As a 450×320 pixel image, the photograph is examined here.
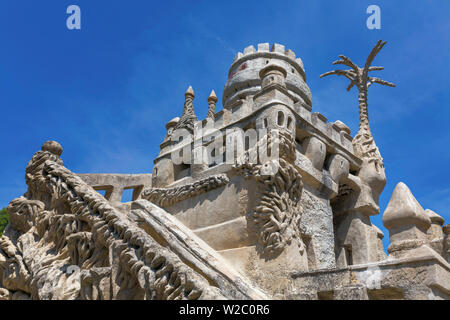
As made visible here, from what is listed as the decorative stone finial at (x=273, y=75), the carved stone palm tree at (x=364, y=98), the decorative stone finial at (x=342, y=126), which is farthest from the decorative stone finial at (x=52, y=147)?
the carved stone palm tree at (x=364, y=98)

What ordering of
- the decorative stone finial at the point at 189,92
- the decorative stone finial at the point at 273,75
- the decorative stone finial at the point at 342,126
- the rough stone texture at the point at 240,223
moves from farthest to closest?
the decorative stone finial at the point at 189,92 < the decorative stone finial at the point at 342,126 < the decorative stone finial at the point at 273,75 < the rough stone texture at the point at 240,223

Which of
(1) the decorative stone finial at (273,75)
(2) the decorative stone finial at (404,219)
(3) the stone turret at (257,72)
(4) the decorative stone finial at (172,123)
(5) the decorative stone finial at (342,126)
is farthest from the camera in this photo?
(3) the stone turret at (257,72)

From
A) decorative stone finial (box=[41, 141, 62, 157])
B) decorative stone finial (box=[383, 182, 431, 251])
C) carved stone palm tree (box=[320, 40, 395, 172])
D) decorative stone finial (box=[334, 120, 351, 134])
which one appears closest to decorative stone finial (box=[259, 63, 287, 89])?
decorative stone finial (box=[334, 120, 351, 134])

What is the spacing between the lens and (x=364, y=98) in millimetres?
12898

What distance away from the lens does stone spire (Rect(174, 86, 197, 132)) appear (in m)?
12.6

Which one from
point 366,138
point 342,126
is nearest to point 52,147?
point 342,126

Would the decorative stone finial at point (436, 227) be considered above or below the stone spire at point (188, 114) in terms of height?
below

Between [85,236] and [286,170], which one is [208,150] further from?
[85,236]

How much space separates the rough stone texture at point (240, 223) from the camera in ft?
19.2

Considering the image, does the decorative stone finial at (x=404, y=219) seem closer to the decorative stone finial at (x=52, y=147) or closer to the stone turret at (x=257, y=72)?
the decorative stone finial at (x=52, y=147)

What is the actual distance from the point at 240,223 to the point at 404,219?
3.49m

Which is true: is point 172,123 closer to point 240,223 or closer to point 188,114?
point 188,114

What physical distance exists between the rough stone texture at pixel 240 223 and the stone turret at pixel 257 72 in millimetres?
114

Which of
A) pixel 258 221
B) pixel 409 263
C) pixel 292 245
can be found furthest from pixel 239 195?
pixel 409 263
